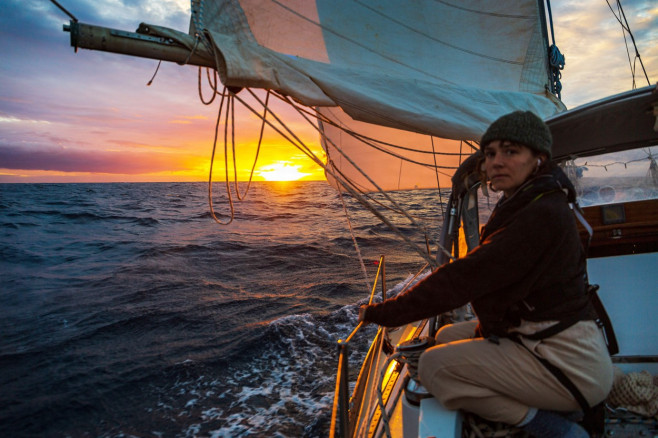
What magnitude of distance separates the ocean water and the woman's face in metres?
4.18

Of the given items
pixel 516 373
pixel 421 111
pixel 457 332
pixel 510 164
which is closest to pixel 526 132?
pixel 510 164

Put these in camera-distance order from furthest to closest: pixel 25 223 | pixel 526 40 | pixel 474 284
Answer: pixel 25 223 → pixel 526 40 → pixel 474 284

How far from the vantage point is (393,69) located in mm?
4062

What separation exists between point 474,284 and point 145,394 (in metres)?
5.76

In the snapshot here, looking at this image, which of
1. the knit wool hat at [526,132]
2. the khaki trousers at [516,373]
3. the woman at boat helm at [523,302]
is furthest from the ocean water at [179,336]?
the knit wool hat at [526,132]

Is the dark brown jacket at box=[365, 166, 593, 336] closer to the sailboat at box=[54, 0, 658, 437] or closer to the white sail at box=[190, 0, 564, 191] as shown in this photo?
the sailboat at box=[54, 0, 658, 437]

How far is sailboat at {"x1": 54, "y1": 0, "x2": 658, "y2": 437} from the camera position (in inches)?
98.3

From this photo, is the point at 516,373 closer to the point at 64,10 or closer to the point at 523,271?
the point at 523,271

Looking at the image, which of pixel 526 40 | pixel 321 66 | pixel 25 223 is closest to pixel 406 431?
pixel 321 66

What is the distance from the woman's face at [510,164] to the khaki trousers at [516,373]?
1.92ft

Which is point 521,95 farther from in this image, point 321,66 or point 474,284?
point 474,284

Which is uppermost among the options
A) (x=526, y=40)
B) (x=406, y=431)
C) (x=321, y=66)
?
(x=526, y=40)

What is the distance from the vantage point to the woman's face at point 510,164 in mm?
1675

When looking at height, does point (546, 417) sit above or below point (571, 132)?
below
